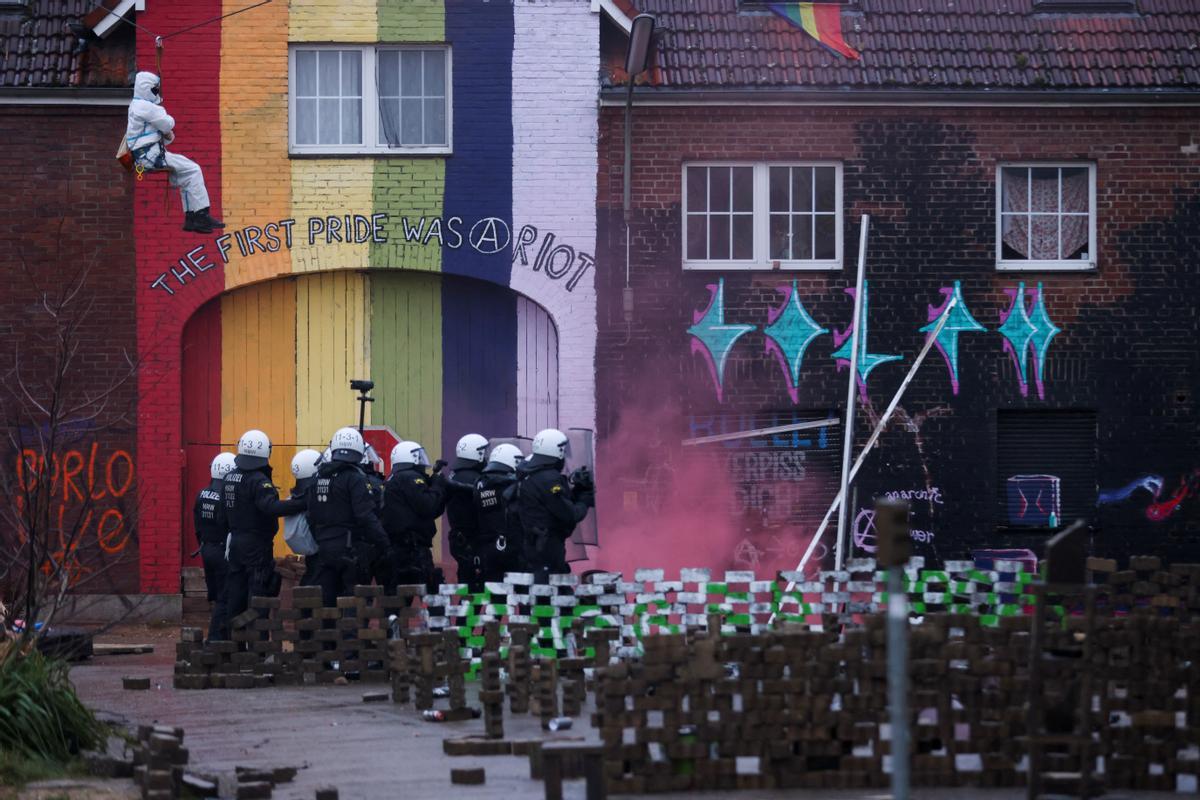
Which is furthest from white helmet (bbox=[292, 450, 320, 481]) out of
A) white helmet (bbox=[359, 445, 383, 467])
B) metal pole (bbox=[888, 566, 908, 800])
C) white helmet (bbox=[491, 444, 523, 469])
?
metal pole (bbox=[888, 566, 908, 800])

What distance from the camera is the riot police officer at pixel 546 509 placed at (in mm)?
15664

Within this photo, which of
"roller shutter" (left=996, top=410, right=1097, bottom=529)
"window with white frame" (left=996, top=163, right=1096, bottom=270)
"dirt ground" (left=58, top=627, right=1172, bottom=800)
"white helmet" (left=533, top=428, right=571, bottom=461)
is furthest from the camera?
"window with white frame" (left=996, top=163, right=1096, bottom=270)

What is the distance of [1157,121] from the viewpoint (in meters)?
20.2

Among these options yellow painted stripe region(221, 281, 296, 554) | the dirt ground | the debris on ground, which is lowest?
the dirt ground

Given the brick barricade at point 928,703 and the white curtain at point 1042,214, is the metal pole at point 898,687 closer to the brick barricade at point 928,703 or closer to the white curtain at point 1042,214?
the brick barricade at point 928,703

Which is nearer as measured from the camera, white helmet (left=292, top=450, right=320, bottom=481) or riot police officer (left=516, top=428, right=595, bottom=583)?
riot police officer (left=516, top=428, right=595, bottom=583)

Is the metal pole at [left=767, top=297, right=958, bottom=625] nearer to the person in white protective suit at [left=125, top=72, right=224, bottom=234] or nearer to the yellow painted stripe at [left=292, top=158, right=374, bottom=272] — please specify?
the yellow painted stripe at [left=292, top=158, right=374, bottom=272]

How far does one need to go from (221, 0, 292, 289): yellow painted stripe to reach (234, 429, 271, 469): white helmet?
3848 millimetres

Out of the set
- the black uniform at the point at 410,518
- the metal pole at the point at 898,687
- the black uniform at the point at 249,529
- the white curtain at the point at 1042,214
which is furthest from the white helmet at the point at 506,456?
the metal pole at the point at 898,687

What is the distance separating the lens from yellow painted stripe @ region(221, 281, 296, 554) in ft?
66.0

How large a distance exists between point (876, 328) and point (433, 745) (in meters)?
9.72

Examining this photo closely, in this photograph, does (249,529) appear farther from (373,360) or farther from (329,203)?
(329,203)

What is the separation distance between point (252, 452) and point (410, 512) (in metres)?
1.51

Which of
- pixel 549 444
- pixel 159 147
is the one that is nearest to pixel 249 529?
pixel 549 444
